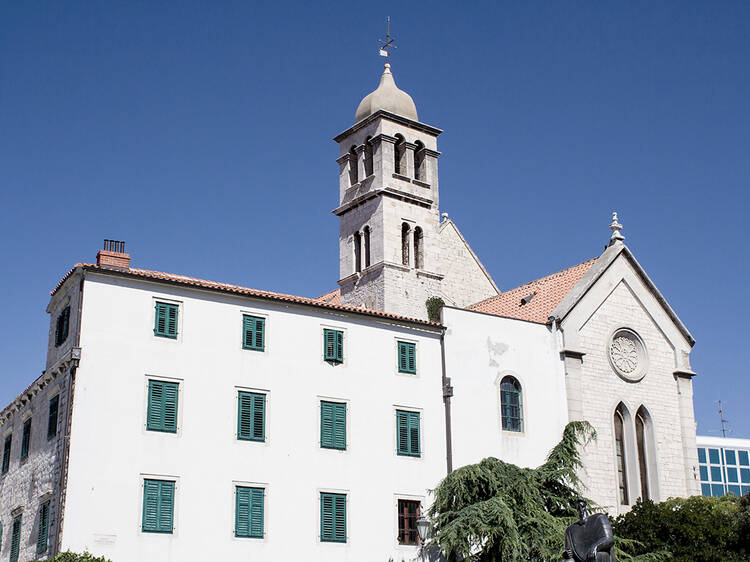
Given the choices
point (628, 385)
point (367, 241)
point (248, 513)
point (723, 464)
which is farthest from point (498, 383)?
point (723, 464)

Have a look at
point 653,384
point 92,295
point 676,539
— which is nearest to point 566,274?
point 653,384

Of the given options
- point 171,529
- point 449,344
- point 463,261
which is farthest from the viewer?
point 463,261

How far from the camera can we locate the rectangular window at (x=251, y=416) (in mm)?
32688

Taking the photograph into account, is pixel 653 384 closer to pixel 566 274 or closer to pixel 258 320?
pixel 566 274

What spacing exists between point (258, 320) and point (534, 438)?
12.0 metres

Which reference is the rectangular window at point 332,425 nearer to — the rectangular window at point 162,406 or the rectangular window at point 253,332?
the rectangular window at point 253,332

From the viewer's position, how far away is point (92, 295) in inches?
1241

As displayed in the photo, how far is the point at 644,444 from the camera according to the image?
42.2 metres

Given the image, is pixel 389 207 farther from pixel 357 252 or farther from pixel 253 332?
pixel 253 332

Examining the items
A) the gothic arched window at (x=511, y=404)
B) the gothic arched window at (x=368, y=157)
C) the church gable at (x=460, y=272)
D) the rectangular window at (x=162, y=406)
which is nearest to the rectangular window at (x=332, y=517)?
the rectangular window at (x=162, y=406)

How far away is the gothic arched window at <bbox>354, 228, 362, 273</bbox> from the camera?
53.0m

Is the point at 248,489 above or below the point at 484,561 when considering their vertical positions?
above

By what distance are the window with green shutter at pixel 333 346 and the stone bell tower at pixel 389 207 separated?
564 inches

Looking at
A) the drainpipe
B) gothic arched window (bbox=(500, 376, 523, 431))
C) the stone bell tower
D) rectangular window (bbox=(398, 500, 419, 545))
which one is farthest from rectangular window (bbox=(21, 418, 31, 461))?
the stone bell tower
